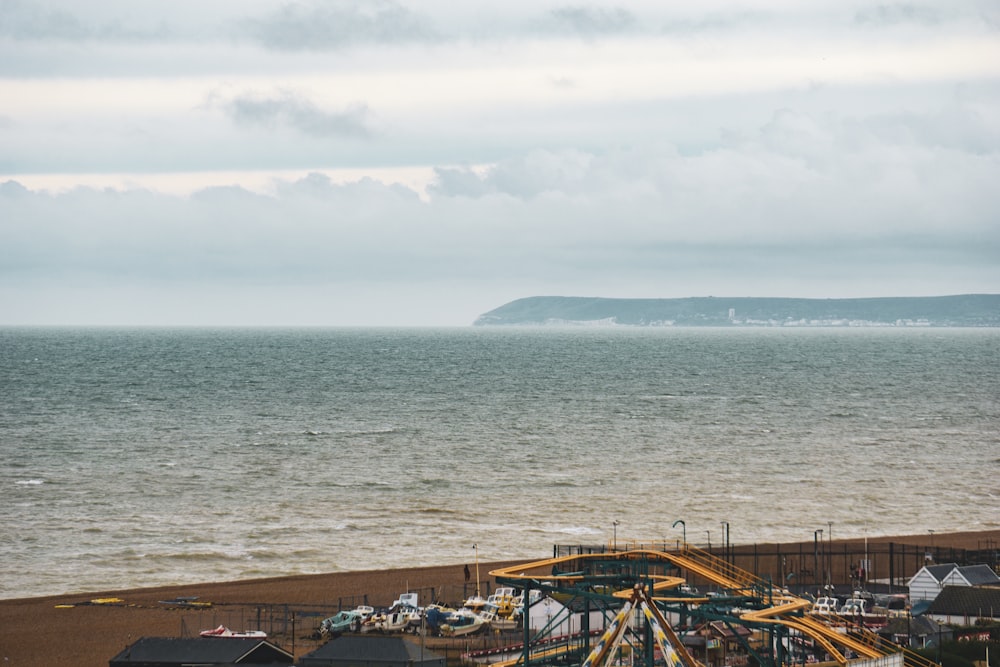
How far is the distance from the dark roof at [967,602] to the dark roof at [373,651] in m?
16.1

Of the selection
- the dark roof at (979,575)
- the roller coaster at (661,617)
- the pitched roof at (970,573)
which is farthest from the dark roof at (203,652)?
the dark roof at (979,575)

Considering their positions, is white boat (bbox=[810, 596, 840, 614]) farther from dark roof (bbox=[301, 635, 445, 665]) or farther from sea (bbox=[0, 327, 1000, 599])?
dark roof (bbox=[301, 635, 445, 665])

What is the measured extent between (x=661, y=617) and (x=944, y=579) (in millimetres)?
21397

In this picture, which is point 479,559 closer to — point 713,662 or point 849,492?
point 713,662

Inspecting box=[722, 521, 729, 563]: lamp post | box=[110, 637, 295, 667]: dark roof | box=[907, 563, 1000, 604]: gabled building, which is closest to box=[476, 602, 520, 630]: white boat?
box=[110, 637, 295, 667]: dark roof

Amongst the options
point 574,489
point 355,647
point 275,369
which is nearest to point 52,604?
point 355,647

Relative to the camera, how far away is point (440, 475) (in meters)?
80.6

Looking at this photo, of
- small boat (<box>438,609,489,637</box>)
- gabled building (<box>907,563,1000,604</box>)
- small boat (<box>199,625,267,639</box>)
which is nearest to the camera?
small boat (<box>199,625,267,639</box>)

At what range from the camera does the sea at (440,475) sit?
5884cm

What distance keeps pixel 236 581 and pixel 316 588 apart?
3.71 metres

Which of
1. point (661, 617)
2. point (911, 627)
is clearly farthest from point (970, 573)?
point (661, 617)

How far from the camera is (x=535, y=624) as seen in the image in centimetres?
4116

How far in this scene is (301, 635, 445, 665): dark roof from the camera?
116 ft

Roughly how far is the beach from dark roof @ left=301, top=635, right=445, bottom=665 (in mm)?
4437
